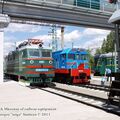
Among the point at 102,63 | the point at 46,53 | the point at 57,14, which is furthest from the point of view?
the point at 102,63

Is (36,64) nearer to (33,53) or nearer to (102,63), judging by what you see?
(33,53)

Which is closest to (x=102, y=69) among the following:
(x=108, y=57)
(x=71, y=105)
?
(x=108, y=57)

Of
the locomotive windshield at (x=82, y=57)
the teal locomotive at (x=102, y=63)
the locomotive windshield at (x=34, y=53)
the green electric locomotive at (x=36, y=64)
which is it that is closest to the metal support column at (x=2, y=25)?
the green electric locomotive at (x=36, y=64)

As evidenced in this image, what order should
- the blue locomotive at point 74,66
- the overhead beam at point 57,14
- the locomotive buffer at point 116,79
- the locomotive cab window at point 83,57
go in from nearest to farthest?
the locomotive buffer at point 116,79, the blue locomotive at point 74,66, the locomotive cab window at point 83,57, the overhead beam at point 57,14

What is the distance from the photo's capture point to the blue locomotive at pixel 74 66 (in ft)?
81.8

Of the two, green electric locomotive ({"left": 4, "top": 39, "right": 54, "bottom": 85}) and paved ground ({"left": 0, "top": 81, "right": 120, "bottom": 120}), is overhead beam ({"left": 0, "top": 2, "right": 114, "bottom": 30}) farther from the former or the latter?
paved ground ({"left": 0, "top": 81, "right": 120, "bottom": 120})

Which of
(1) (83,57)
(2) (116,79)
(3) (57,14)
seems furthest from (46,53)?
(2) (116,79)

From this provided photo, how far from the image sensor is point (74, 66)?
25125 millimetres

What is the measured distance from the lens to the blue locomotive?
24.9m

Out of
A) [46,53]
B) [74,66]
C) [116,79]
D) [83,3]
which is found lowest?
[116,79]

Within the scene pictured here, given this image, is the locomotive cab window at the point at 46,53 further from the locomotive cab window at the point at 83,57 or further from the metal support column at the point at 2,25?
the metal support column at the point at 2,25

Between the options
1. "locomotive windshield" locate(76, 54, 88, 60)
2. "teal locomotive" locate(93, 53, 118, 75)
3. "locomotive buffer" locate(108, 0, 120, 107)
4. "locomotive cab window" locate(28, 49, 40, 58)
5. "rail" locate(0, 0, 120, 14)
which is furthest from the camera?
"teal locomotive" locate(93, 53, 118, 75)

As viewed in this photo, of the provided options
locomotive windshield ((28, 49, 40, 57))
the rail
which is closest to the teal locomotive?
the rail

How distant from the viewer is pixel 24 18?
89.3ft
